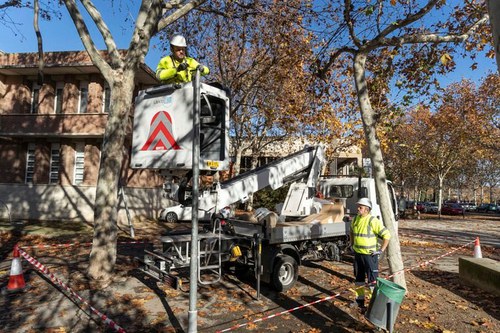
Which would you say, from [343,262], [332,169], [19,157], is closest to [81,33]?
[343,262]

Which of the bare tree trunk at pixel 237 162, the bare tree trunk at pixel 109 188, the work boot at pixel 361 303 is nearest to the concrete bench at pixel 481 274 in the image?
the work boot at pixel 361 303

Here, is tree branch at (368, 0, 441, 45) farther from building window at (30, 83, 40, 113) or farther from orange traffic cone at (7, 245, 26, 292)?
building window at (30, 83, 40, 113)

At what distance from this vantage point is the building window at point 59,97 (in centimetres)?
2002

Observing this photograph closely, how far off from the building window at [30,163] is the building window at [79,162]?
8.40ft

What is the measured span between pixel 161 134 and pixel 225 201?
107 inches

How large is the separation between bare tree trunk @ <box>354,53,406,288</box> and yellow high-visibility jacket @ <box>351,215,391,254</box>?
0.73 metres

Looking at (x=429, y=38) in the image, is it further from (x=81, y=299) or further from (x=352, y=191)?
(x=81, y=299)

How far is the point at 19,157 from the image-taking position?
787 inches

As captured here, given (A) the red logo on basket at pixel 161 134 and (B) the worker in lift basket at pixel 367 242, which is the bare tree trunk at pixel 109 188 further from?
(B) the worker in lift basket at pixel 367 242

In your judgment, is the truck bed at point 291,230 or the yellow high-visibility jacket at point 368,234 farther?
the truck bed at point 291,230

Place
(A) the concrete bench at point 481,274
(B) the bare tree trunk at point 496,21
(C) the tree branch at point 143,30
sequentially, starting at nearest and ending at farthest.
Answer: (B) the bare tree trunk at point 496,21, (A) the concrete bench at point 481,274, (C) the tree branch at point 143,30

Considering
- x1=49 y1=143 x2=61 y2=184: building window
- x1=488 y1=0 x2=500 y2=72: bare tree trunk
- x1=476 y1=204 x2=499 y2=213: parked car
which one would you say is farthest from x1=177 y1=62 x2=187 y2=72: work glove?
x1=476 y1=204 x2=499 y2=213: parked car

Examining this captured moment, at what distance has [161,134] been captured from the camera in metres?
4.50

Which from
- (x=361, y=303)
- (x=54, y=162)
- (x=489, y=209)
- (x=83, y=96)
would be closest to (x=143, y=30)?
(x=361, y=303)
